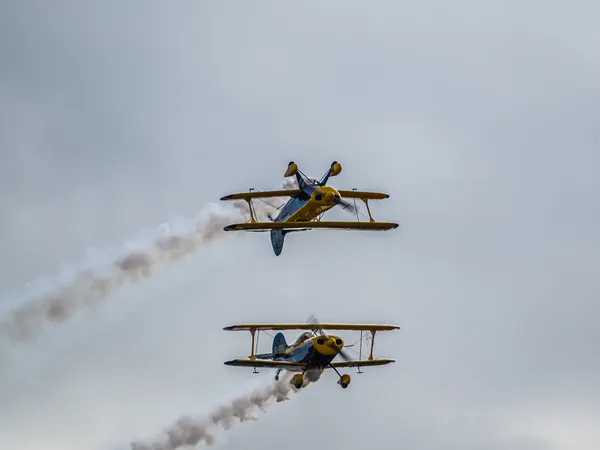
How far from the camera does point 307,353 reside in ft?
370

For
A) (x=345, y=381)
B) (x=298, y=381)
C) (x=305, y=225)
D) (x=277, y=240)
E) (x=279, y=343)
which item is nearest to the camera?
(x=305, y=225)

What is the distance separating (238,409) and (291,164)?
44.8ft

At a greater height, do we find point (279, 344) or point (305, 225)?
point (305, 225)

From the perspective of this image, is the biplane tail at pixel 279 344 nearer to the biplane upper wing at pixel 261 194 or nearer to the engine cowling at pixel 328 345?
the engine cowling at pixel 328 345

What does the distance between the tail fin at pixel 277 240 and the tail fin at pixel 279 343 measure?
439 cm

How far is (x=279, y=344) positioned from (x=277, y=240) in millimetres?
5485

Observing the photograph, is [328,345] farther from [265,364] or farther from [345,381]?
[265,364]

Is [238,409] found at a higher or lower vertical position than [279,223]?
lower

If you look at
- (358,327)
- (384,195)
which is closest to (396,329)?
(358,327)

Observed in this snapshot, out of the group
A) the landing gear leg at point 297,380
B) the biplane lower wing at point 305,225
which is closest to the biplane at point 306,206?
the biplane lower wing at point 305,225

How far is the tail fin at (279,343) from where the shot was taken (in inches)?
4574

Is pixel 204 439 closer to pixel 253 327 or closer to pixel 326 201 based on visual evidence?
pixel 253 327

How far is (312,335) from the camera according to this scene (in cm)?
11388

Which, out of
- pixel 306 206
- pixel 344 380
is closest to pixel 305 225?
pixel 306 206
